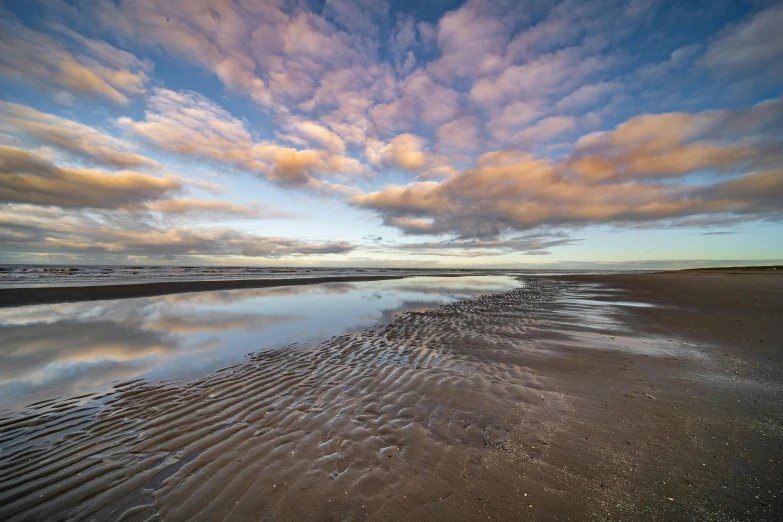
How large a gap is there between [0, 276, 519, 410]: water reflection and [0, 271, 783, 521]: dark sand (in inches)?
44.9

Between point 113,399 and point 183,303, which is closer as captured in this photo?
point 113,399

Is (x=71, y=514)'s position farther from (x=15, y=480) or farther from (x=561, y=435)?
(x=561, y=435)

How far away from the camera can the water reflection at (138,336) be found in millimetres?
6875

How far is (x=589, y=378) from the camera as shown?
647 centimetres

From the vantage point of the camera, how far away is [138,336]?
10.4 metres

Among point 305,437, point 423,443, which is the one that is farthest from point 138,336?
point 423,443

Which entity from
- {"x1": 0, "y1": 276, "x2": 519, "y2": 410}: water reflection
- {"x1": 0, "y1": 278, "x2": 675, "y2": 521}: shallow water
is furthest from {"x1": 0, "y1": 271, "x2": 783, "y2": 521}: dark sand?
{"x1": 0, "y1": 276, "x2": 519, "y2": 410}: water reflection

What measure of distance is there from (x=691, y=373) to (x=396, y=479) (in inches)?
279

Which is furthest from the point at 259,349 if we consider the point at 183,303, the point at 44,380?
the point at 183,303

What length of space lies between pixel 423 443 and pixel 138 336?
10873mm

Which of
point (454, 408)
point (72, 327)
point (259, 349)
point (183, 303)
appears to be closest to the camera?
point (454, 408)

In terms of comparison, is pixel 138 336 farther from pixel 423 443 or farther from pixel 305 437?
pixel 423 443

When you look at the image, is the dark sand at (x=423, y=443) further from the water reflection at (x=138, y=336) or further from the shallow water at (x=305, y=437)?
the water reflection at (x=138, y=336)

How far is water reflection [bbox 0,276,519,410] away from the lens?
6.88m
